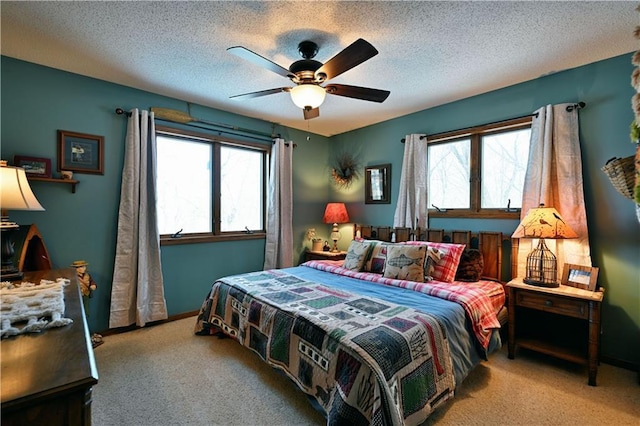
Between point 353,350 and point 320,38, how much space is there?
7.03 ft

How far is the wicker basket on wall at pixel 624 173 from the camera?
1.56 meters

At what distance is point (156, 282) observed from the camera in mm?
3166

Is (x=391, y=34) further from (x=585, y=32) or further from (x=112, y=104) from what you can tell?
(x=112, y=104)

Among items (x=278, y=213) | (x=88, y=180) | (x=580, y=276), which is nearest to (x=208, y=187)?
(x=278, y=213)

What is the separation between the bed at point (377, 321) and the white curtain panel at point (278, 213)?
86cm

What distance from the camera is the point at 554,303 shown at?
229cm

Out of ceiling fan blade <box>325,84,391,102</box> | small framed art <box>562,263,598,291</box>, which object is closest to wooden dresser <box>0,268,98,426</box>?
ceiling fan blade <box>325,84,391,102</box>

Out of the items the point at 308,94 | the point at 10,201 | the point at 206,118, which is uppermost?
the point at 206,118

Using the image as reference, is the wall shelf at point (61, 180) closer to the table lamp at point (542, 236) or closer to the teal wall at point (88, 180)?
the teal wall at point (88, 180)

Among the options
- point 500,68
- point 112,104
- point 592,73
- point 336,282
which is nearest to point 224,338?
point 336,282

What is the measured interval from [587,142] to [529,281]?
4.40 ft

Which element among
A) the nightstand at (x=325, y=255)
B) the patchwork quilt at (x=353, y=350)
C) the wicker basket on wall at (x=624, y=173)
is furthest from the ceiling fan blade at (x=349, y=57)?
the nightstand at (x=325, y=255)

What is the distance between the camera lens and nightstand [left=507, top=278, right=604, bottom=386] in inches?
83.4

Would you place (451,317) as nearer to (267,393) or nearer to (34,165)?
(267,393)
